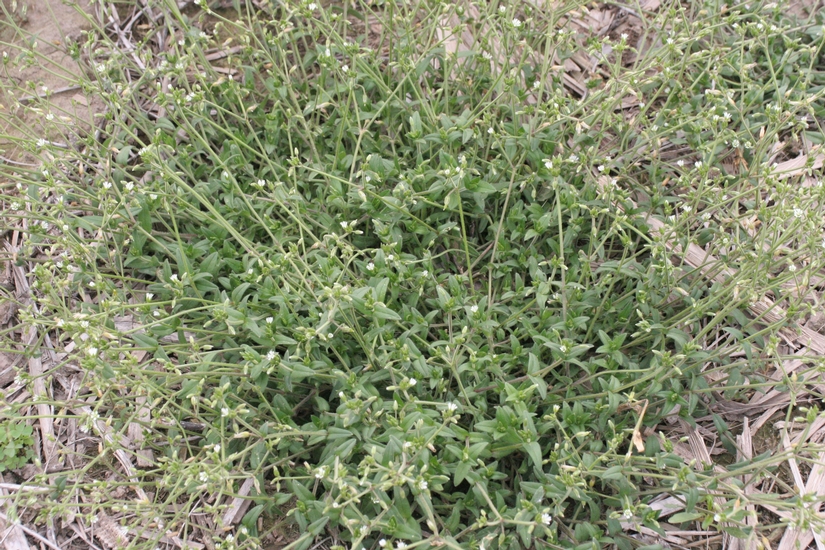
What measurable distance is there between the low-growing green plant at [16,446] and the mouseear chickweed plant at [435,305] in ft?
1.08

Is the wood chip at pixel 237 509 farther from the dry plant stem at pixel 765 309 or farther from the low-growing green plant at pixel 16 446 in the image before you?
the dry plant stem at pixel 765 309

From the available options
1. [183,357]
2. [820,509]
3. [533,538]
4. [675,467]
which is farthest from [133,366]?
[820,509]

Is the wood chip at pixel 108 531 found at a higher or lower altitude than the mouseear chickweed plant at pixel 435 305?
lower

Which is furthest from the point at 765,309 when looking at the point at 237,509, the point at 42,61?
the point at 42,61

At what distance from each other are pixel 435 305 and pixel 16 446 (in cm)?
256

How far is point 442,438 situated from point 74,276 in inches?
91.7

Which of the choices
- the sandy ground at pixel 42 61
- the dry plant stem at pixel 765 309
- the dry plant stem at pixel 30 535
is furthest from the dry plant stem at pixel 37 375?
the dry plant stem at pixel 765 309

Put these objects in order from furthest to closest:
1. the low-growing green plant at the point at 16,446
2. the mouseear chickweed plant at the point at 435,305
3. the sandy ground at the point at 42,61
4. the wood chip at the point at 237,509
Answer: the sandy ground at the point at 42,61 < the low-growing green plant at the point at 16,446 < the wood chip at the point at 237,509 < the mouseear chickweed plant at the point at 435,305

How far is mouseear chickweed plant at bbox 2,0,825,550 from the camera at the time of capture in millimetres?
3195

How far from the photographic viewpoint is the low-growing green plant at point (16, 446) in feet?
12.7

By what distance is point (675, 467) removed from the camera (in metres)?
3.33

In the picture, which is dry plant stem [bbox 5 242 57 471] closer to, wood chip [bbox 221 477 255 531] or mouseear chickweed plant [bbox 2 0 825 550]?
mouseear chickweed plant [bbox 2 0 825 550]

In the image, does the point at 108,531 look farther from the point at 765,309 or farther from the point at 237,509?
the point at 765,309

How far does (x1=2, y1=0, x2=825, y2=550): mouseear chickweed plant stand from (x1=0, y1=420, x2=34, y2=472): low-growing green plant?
1.08 feet
